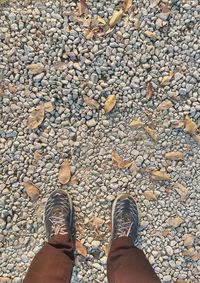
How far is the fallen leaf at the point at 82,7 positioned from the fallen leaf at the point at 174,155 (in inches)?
36.5

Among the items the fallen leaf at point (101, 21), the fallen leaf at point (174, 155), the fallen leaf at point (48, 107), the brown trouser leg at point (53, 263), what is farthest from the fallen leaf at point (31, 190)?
the fallen leaf at point (101, 21)

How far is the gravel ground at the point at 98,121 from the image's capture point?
2.70m

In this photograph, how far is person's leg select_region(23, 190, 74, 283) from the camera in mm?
2402

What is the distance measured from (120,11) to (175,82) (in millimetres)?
503

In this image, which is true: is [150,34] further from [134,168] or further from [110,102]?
[134,168]

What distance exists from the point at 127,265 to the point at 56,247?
402 millimetres

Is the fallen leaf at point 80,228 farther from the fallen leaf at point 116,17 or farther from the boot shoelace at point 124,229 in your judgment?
the fallen leaf at point 116,17

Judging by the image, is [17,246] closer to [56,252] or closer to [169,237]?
[56,252]

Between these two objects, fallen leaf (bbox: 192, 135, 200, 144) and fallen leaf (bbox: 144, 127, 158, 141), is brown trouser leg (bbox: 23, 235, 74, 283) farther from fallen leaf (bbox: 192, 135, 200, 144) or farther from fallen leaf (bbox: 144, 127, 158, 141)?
fallen leaf (bbox: 192, 135, 200, 144)

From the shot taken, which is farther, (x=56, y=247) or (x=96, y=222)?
(x=96, y=222)

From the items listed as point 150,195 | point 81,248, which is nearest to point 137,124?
point 150,195

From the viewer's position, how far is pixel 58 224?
8.86 ft

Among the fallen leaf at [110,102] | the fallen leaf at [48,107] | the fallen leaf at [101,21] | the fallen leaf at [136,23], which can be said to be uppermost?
the fallen leaf at [136,23]

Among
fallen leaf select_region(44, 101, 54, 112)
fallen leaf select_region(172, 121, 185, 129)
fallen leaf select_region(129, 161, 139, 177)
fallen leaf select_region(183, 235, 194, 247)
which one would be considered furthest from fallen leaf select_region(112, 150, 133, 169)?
fallen leaf select_region(183, 235, 194, 247)
